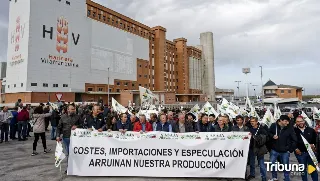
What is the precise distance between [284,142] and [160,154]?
127 inches

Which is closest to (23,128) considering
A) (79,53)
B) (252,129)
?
(252,129)

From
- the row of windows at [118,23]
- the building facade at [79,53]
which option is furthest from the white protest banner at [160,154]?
the row of windows at [118,23]

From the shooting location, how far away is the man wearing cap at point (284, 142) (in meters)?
5.85

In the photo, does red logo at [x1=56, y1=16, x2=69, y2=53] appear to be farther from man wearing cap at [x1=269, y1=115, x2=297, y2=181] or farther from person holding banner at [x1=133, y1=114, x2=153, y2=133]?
man wearing cap at [x1=269, y1=115, x2=297, y2=181]

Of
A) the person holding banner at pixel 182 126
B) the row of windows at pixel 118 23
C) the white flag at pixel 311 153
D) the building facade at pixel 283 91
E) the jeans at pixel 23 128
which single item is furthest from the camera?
the building facade at pixel 283 91

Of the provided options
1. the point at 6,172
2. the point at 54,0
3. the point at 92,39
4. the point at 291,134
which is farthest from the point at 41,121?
the point at 92,39

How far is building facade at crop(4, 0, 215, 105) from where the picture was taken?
4669cm

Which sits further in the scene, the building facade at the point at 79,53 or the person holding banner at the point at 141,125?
the building facade at the point at 79,53

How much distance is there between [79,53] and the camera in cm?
5512

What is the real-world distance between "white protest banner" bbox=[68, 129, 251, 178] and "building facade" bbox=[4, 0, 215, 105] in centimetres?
4358

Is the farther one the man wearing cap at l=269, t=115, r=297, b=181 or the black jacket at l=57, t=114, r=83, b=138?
the black jacket at l=57, t=114, r=83, b=138

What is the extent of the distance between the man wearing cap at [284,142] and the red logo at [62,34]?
170 feet

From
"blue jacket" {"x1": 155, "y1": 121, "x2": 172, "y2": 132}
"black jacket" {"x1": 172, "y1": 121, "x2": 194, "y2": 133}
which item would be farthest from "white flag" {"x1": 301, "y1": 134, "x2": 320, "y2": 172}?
"blue jacket" {"x1": 155, "y1": 121, "x2": 172, "y2": 132}

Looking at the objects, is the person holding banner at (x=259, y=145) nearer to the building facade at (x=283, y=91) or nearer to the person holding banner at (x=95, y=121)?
the person holding banner at (x=95, y=121)
